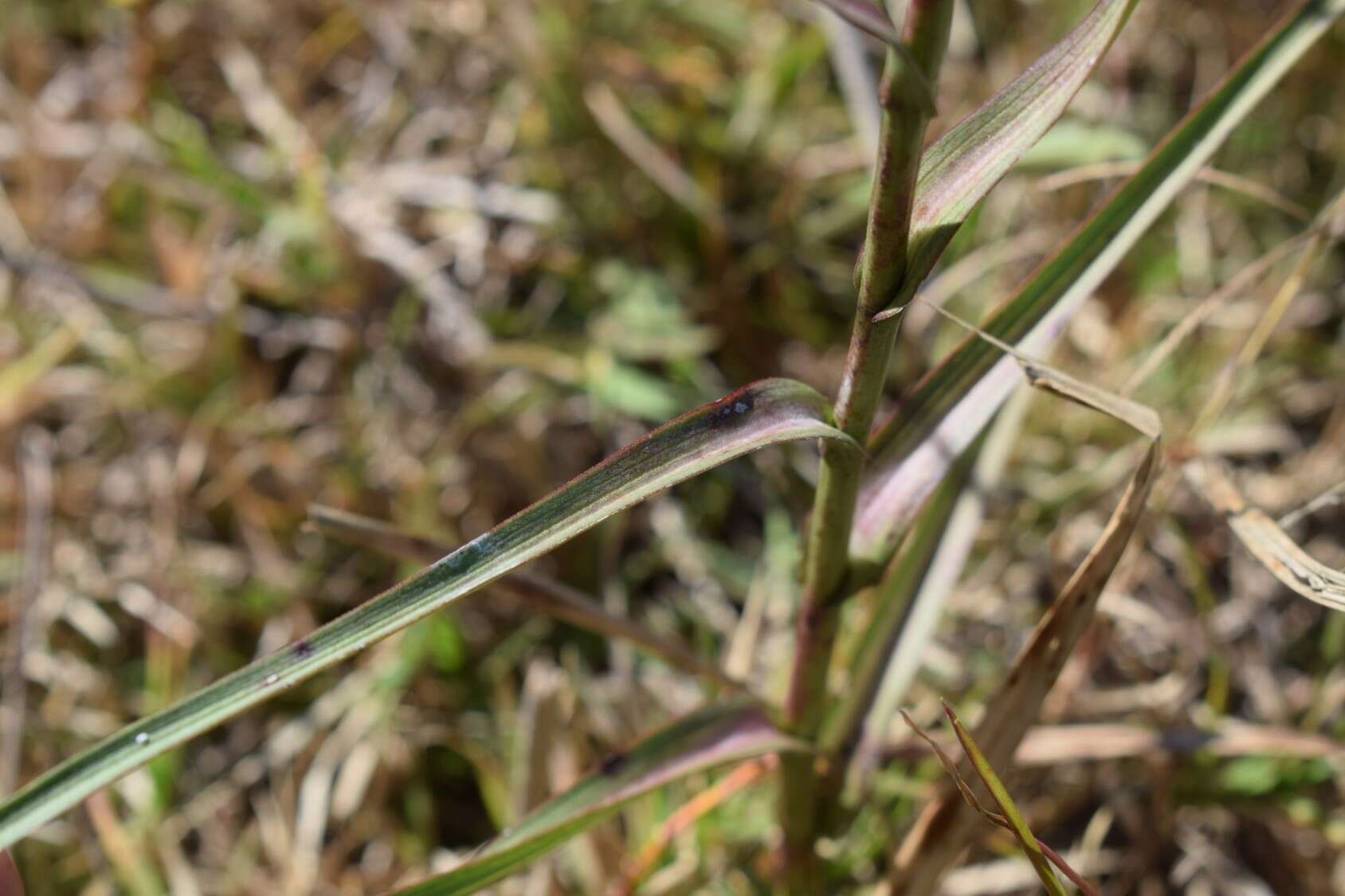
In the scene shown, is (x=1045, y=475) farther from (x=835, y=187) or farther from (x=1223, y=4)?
(x=1223, y=4)

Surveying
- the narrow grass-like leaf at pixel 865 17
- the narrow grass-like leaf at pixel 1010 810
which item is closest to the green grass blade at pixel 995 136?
the narrow grass-like leaf at pixel 865 17

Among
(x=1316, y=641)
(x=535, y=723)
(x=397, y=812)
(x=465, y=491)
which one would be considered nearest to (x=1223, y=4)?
(x=1316, y=641)

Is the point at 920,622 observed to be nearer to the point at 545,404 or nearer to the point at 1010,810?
the point at 1010,810

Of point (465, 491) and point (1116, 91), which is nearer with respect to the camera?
point (465, 491)

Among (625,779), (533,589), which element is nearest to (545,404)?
(533,589)

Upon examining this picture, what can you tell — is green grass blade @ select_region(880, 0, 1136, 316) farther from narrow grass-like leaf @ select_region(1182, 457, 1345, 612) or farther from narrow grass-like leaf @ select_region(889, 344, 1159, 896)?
narrow grass-like leaf @ select_region(1182, 457, 1345, 612)
